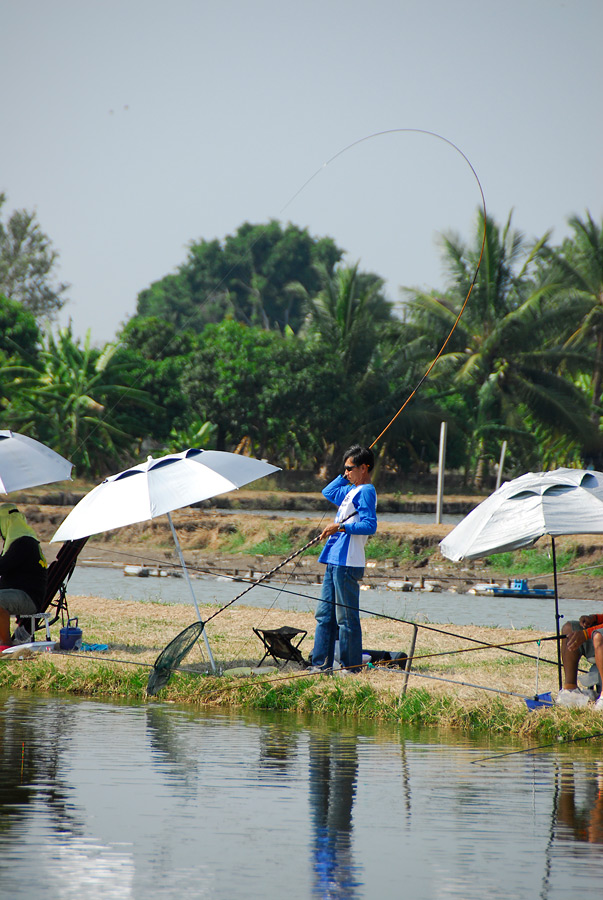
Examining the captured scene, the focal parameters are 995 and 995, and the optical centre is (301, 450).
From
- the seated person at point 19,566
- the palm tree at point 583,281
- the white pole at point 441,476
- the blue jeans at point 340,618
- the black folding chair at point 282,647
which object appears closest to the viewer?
the blue jeans at point 340,618

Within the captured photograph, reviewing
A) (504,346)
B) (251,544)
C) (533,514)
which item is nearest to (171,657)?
(533,514)

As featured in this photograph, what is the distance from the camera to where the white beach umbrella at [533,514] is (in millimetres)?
5909

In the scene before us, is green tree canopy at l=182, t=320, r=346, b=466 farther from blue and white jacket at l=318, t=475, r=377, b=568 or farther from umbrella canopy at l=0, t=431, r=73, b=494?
blue and white jacket at l=318, t=475, r=377, b=568

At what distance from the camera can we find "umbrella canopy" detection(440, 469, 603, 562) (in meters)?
5.91

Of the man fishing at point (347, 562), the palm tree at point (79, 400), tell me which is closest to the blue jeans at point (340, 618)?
the man fishing at point (347, 562)

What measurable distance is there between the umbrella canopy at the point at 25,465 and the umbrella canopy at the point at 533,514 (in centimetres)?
305

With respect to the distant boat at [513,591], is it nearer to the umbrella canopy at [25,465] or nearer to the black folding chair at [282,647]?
the black folding chair at [282,647]

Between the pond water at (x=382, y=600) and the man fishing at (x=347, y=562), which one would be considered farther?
the pond water at (x=382, y=600)

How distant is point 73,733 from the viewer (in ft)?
20.0

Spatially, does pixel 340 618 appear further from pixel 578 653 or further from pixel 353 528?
pixel 578 653

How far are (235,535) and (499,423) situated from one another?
43.8 ft

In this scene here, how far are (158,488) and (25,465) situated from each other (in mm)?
1502

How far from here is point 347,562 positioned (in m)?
6.74

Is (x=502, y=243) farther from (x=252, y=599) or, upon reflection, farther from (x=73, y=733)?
(x=73, y=733)
